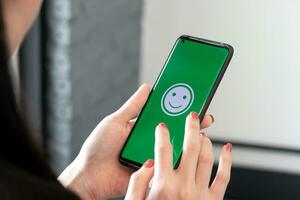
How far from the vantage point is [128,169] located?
713mm

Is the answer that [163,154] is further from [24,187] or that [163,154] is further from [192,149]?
[24,187]

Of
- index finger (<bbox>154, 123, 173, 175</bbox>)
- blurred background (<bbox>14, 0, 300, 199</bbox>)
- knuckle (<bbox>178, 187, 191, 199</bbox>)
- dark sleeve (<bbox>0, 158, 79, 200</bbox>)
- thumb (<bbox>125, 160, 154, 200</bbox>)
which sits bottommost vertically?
blurred background (<bbox>14, 0, 300, 199</bbox>)

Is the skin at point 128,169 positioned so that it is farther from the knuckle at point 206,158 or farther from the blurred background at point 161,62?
the blurred background at point 161,62

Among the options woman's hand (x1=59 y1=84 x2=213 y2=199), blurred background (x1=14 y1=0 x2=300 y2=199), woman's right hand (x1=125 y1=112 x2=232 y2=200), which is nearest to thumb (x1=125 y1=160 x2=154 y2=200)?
woman's right hand (x1=125 y1=112 x2=232 y2=200)

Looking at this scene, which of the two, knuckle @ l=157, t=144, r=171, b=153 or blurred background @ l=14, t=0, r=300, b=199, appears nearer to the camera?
knuckle @ l=157, t=144, r=171, b=153

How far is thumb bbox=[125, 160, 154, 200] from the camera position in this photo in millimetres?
549

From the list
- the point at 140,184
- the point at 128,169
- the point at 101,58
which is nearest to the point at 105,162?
the point at 128,169

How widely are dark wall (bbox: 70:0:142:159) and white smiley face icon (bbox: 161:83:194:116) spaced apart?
457 mm

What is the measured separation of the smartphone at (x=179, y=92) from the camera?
68 cm

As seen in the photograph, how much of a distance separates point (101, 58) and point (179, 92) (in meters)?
0.57

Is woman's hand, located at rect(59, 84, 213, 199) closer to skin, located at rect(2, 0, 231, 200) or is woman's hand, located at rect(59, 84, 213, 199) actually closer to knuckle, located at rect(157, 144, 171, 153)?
skin, located at rect(2, 0, 231, 200)

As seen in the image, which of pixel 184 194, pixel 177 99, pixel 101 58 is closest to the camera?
pixel 184 194

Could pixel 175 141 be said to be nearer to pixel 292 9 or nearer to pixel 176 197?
pixel 176 197

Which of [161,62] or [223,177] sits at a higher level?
[223,177]
